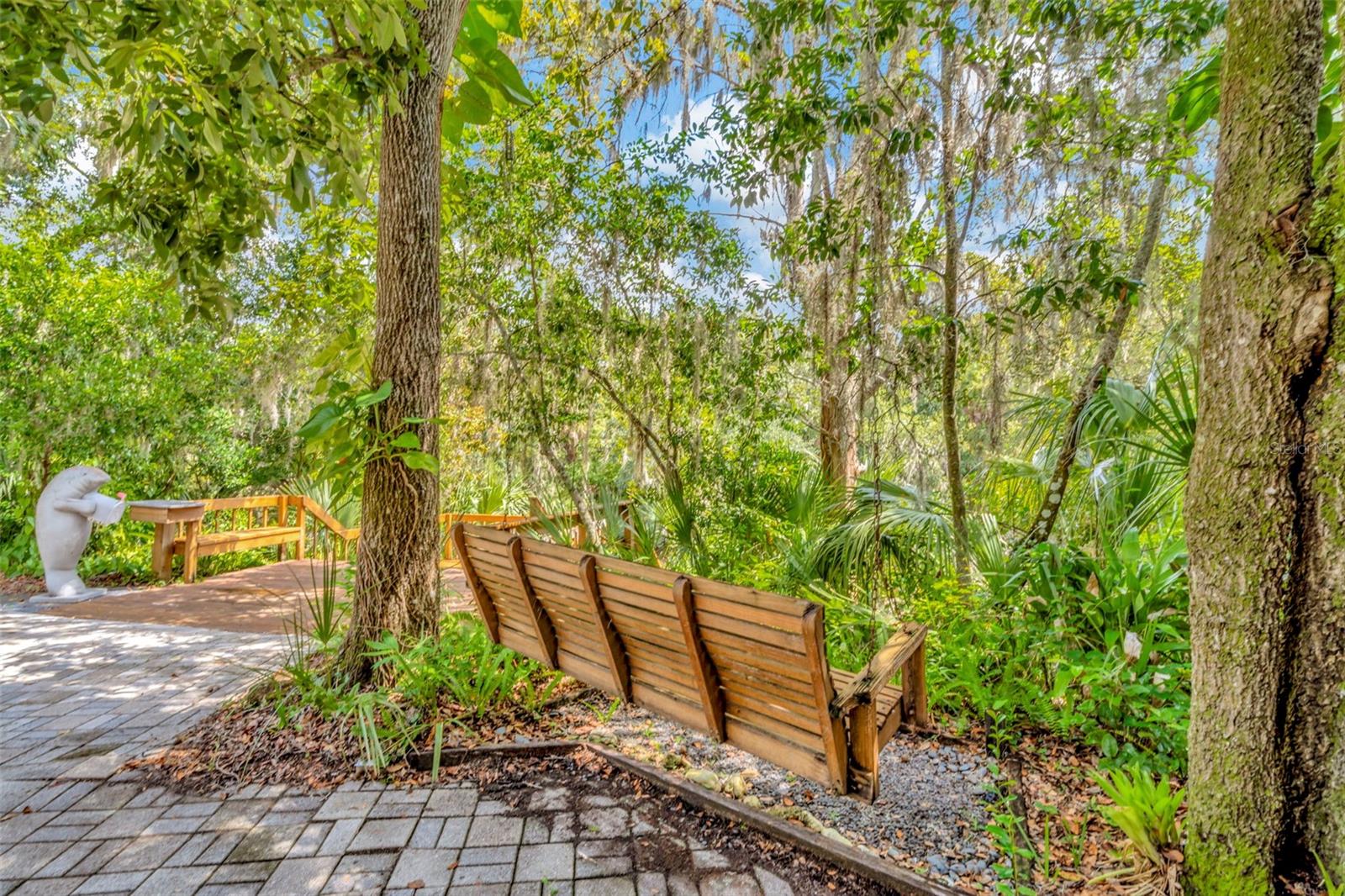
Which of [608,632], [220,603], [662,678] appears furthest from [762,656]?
[220,603]

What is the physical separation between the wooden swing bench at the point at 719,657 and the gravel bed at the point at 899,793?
0.20 m

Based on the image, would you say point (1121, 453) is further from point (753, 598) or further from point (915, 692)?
point (753, 598)

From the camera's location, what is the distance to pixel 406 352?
2777 mm

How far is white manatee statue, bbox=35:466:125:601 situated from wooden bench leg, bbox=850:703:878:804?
20.5ft

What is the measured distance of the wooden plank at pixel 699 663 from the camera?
1.79 meters

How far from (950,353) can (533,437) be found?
11.5 feet

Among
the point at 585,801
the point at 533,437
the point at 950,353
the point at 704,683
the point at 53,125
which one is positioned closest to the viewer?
the point at 704,683

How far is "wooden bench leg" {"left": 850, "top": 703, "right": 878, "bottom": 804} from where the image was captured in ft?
5.59

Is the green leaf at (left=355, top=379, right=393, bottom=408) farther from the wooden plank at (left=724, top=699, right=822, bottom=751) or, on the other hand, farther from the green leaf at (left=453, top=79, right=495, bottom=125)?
the wooden plank at (left=724, top=699, right=822, bottom=751)

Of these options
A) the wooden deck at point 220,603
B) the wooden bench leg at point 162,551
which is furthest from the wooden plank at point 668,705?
the wooden bench leg at point 162,551

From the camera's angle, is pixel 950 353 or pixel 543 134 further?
pixel 543 134

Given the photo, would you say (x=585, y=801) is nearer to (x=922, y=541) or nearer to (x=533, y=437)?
(x=922, y=541)

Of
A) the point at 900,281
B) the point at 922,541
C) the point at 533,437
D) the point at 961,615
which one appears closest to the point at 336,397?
the point at 533,437

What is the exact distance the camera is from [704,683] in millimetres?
1881
